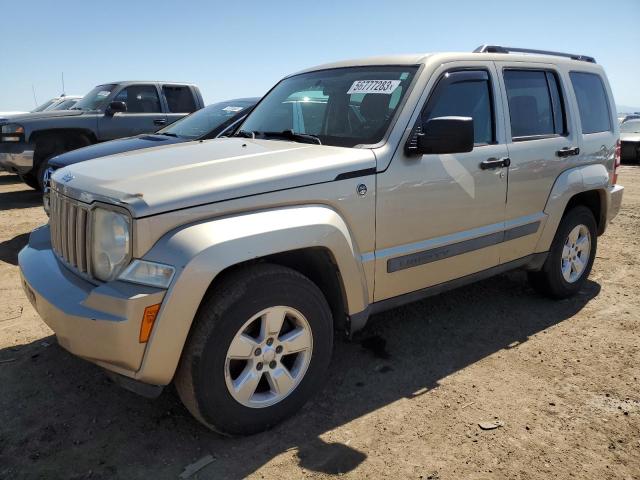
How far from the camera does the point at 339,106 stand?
352cm

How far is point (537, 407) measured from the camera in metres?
3.02

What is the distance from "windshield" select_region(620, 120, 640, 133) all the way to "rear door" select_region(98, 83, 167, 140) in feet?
46.6

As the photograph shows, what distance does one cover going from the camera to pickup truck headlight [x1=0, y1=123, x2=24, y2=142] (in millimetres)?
8273

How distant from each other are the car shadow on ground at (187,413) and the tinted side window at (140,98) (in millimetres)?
6584

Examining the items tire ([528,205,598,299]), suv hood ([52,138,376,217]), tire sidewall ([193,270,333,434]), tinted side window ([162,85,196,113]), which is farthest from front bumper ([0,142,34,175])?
tire ([528,205,598,299])

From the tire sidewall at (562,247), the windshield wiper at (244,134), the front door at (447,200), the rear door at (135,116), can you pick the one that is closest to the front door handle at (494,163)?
the front door at (447,200)

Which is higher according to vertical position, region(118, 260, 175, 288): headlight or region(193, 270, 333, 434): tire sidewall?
region(118, 260, 175, 288): headlight

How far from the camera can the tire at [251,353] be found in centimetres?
246

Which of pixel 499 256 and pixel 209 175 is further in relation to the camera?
pixel 499 256

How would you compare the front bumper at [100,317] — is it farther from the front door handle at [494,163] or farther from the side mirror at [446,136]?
the front door handle at [494,163]

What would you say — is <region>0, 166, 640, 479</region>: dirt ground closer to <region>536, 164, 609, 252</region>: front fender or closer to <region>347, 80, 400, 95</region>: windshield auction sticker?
<region>536, 164, 609, 252</region>: front fender

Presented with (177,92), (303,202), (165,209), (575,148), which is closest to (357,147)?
(303,202)

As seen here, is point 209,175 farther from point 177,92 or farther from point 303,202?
point 177,92

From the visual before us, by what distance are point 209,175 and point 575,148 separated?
3094 millimetres
